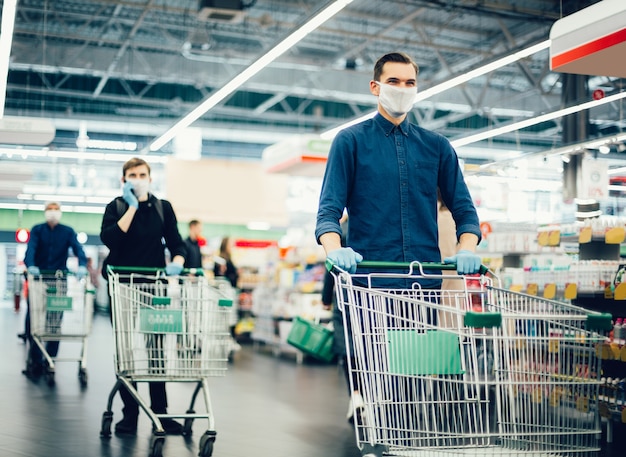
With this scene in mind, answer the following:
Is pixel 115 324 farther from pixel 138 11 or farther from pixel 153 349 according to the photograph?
pixel 138 11

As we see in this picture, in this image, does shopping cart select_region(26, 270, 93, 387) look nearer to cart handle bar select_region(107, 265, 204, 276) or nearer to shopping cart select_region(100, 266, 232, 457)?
cart handle bar select_region(107, 265, 204, 276)

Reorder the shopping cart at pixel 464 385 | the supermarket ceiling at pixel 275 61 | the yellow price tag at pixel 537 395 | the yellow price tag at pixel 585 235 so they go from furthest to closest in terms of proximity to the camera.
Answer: the supermarket ceiling at pixel 275 61 < the yellow price tag at pixel 585 235 < the yellow price tag at pixel 537 395 < the shopping cart at pixel 464 385

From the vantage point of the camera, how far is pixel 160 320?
4.67 m

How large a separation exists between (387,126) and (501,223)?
6120 mm

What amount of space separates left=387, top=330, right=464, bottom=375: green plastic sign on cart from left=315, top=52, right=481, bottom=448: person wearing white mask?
17.4 inches

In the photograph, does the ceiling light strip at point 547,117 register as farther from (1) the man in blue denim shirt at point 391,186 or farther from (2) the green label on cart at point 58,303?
(1) the man in blue denim shirt at point 391,186

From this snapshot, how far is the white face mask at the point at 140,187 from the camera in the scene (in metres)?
5.13

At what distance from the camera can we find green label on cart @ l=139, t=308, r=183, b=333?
4648 millimetres

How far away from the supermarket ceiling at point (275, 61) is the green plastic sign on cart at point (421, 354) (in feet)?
24.2

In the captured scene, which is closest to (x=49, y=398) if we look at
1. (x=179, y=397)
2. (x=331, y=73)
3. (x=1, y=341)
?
(x=179, y=397)

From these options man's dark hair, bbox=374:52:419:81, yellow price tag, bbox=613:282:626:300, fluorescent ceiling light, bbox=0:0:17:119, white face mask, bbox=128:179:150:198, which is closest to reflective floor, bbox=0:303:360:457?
white face mask, bbox=128:179:150:198

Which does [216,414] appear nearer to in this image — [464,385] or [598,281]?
[598,281]

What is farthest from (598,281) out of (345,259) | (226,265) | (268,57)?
(226,265)

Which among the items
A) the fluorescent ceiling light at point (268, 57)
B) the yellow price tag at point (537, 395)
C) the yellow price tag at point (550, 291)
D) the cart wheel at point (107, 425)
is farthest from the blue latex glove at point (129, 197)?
the fluorescent ceiling light at point (268, 57)
